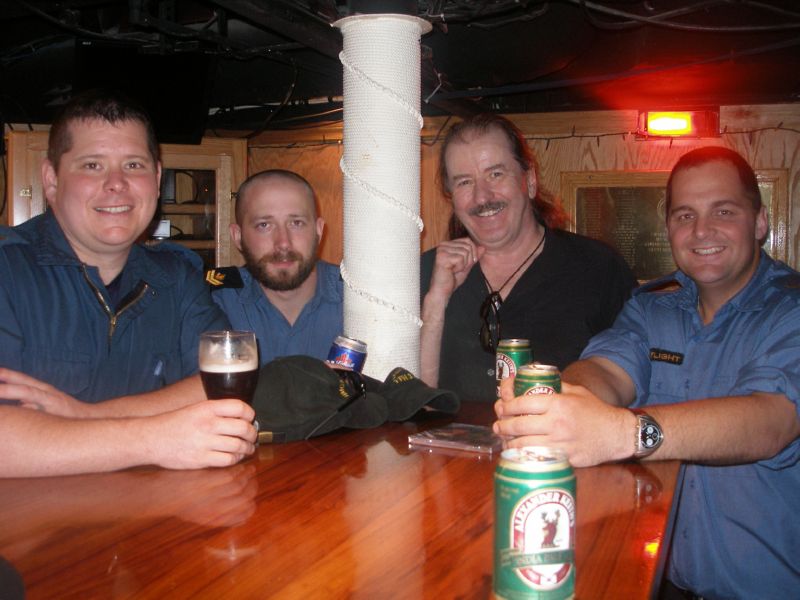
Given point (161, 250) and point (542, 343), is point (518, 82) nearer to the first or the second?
point (542, 343)

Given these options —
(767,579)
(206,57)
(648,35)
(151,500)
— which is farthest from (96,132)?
(648,35)

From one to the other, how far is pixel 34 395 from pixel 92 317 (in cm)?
49

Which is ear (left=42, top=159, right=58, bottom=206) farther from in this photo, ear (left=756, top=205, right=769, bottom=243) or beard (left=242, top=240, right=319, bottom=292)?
ear (left=756, top=205, right=769, bottom=243)

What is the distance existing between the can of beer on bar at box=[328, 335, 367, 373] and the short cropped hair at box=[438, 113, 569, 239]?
3.82 ft

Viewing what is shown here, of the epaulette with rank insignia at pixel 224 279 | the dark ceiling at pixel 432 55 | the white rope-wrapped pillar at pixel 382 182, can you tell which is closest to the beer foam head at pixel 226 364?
the white rope-wrapped pillar at pixel 382 182

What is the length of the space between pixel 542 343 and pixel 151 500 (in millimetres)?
1699

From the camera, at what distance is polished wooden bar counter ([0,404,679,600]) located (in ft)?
3.10

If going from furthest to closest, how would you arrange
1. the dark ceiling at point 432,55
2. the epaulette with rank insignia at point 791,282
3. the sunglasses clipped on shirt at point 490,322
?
1. the dark ceiling at point 432,55
2. the sunglasses clipped on shirt at point 490,322
3. the epaulette with rank insignia at point 791,282

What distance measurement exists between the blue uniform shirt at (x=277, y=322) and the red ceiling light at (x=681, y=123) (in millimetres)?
3229

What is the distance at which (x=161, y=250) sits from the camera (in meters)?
2.33

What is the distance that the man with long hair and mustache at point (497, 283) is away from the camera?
268cm

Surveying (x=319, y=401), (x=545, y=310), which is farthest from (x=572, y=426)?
(x=545, y=310)

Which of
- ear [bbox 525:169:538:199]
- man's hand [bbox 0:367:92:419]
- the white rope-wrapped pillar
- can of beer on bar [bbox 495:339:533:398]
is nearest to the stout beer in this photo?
man's hand [bbox 0:367:92:419]

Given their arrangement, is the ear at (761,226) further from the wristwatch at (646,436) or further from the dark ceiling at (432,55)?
the dark ceiling at (432,55)
